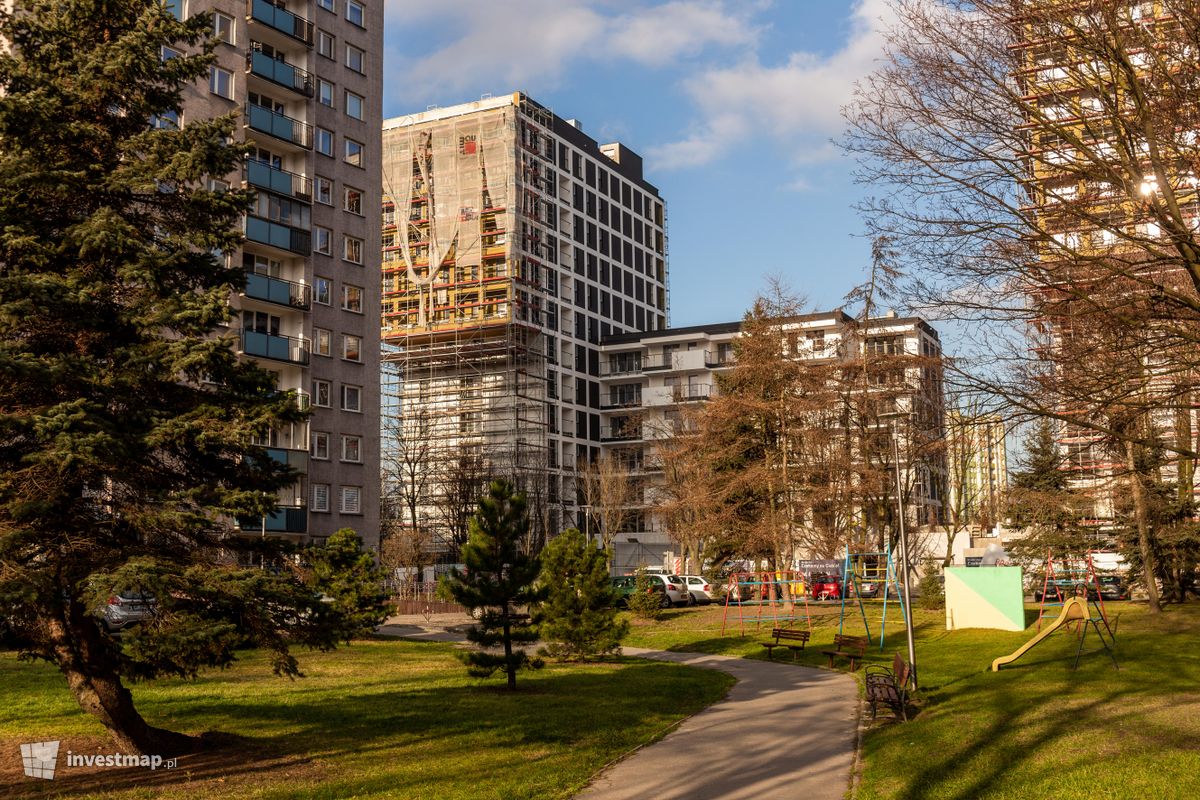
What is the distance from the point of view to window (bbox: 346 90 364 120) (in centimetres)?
5138

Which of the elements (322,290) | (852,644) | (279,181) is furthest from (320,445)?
(852,644)

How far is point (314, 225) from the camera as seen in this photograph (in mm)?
48781

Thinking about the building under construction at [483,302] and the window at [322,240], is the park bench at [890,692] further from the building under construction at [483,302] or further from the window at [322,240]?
the building under construction at [483,302]

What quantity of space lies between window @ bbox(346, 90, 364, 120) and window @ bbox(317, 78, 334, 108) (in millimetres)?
987

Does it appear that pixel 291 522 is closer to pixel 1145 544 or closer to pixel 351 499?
pixel 351 499

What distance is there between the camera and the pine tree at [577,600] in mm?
24766

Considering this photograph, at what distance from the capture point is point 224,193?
13492 millimetres

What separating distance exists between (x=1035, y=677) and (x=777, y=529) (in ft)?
62.7

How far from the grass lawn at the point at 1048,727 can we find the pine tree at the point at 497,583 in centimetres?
725

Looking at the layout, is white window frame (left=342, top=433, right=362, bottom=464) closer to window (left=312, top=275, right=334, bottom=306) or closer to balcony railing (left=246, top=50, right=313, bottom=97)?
window (left=312, top=275, right=334, bottom=306)

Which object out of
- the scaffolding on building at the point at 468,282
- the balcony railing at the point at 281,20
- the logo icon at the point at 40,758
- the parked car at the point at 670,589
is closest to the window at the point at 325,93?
the balcony railing at the point at 281,20

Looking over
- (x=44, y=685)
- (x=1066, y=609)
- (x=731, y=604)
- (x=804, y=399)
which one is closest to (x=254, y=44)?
(x=804, y=399)

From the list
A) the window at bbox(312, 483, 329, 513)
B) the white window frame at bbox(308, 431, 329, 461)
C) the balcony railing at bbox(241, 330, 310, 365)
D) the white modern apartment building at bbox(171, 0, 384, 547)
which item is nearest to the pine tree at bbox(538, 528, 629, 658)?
the white modern apartment building at bbox(171, 0, 384, 547)

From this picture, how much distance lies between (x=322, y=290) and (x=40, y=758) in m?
38.5
